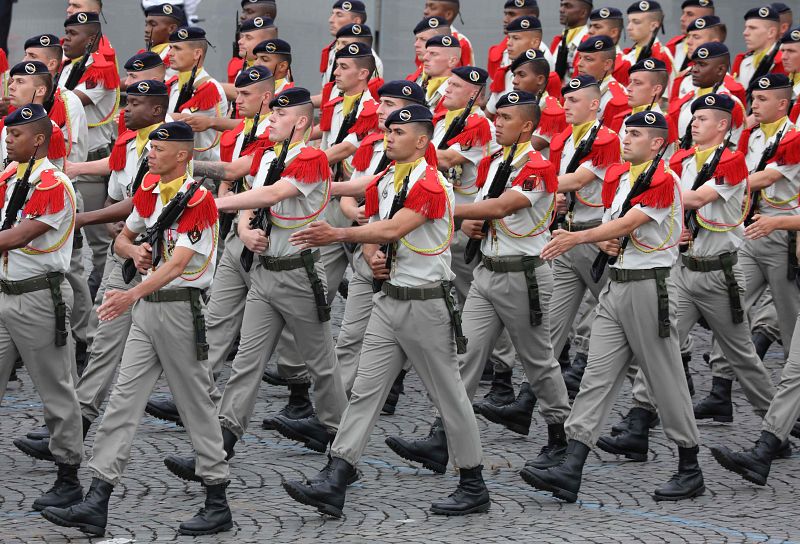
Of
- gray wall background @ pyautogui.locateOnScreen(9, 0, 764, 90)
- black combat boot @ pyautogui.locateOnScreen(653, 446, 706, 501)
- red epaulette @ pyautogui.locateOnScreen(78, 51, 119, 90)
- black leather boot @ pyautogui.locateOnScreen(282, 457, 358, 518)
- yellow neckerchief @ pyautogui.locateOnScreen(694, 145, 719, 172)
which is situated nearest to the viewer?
black leather boot @ pyautogui.locateOnScreen(282, 457, 358, 518)

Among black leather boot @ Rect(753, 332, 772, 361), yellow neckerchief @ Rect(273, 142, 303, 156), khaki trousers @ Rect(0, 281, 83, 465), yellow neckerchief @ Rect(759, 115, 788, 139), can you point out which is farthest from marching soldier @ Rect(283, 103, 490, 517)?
black leather boot @ Rect(753, 332, 772, 361)

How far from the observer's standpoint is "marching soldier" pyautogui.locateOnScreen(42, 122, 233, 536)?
7.10 m

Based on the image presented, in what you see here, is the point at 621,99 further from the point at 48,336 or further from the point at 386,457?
the point at 48,336

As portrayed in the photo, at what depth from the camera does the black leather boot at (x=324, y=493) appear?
7.29m

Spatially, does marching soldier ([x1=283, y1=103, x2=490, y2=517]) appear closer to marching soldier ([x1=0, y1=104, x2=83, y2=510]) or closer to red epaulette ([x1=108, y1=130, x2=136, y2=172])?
marching soldier ([x1=0, y1=104, x2=83, y2=510])

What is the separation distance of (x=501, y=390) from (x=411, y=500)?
2.15m

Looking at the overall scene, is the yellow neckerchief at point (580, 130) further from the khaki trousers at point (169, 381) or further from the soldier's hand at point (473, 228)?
the khaki trousers at point (169, 381)

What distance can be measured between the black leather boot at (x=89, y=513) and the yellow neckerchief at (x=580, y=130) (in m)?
4.05

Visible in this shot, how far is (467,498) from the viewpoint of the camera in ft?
24.6

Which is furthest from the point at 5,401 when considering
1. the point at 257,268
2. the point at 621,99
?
the point at 621,99

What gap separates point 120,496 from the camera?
25.1 feet

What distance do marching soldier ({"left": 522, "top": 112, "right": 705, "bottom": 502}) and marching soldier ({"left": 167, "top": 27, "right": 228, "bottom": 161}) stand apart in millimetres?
3672

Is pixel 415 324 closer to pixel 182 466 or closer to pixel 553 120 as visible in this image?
pixel 182 466

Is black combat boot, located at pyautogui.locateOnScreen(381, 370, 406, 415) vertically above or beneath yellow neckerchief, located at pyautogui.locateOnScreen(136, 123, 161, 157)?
beneath
